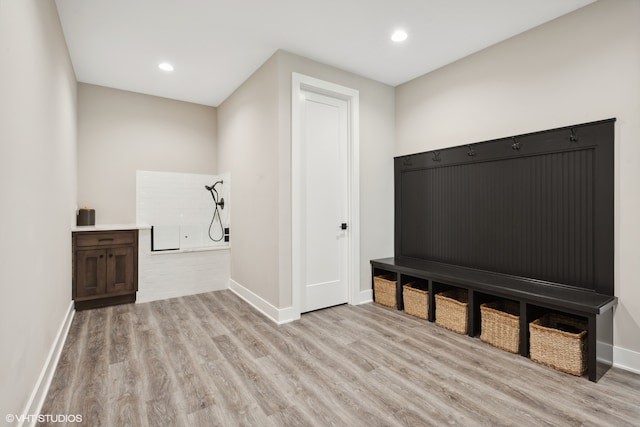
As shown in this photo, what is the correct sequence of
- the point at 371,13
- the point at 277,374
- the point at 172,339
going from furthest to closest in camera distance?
1. the point at 172,339
2. the point at 371,13
3. the point at 277,374

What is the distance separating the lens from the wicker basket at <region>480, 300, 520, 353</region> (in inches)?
102

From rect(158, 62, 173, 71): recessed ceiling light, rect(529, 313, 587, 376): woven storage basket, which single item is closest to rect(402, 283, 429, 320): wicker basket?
rect(529, 313, 587, 376): woven storage basket

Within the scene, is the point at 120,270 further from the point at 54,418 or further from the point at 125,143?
the point at 54,418

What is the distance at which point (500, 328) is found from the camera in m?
2.68

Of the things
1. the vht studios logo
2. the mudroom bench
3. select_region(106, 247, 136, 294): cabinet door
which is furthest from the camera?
select_region(106, 247, 136, 294): cabinet door

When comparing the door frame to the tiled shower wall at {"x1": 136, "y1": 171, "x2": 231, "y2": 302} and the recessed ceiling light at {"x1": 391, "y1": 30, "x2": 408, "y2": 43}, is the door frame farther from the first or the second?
the tiled shower wall at {"x1": 136, "y1": 171, "x2": 231, "y2": 302}

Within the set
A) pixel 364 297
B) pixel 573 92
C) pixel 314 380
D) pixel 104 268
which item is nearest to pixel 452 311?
pixel 364 297

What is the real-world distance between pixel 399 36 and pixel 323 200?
1770mm

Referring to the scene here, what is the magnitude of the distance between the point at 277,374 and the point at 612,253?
8.54 ft

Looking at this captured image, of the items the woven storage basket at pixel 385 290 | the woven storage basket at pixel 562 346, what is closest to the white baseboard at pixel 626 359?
the woven storage basket at pixel 562 346

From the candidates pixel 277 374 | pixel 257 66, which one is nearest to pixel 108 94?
pixel 257 66

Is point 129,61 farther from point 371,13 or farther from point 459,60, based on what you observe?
point 459,60

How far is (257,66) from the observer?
3656 millimetres

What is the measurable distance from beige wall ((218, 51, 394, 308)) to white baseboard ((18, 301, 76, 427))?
178cm
